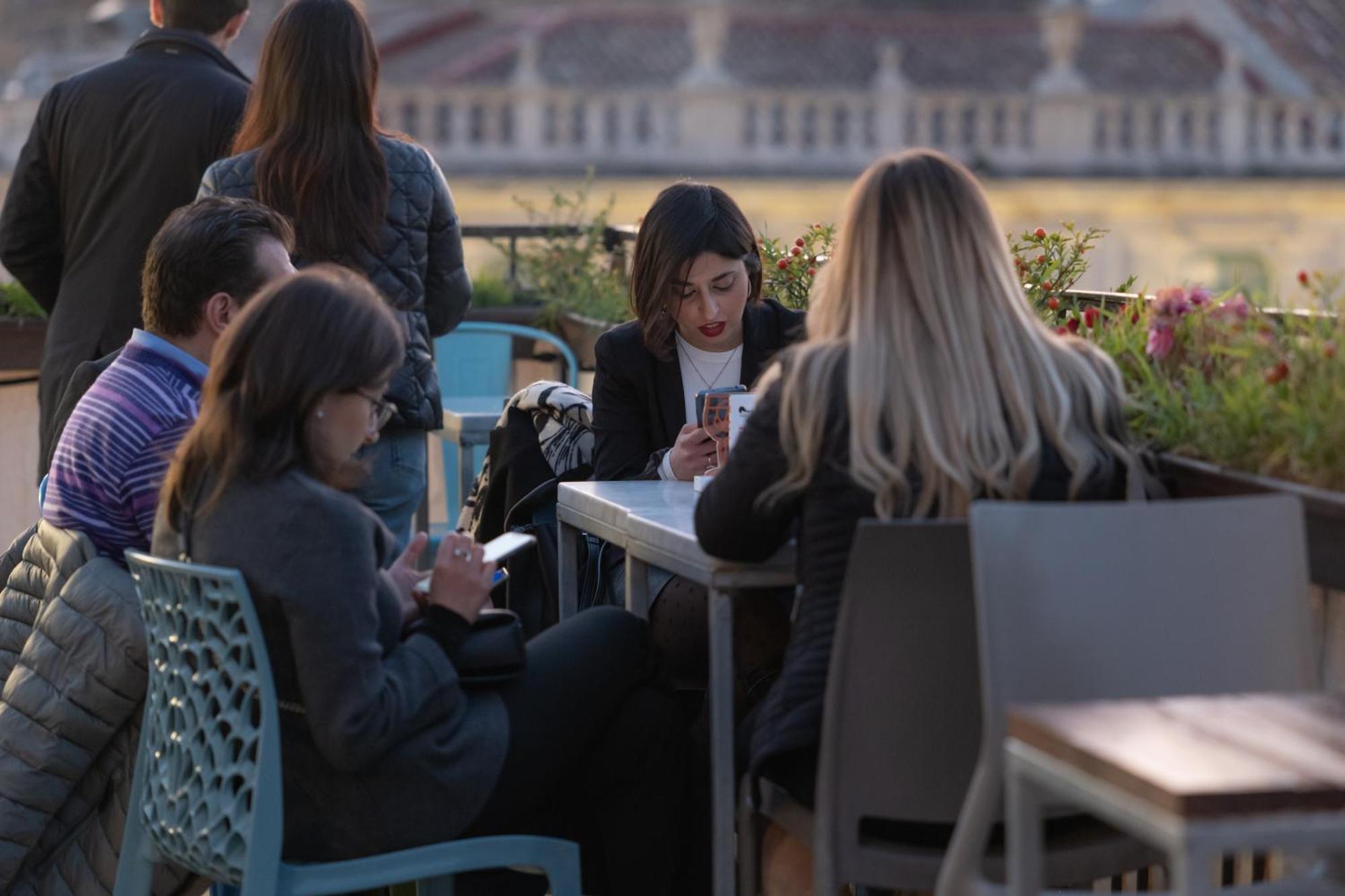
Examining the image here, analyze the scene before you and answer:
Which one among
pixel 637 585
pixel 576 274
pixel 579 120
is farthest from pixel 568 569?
pixel 579 120

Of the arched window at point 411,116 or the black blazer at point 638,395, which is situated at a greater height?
the arched window at point 411,116

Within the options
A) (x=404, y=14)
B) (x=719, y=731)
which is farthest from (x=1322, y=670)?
(x=404, y=14)

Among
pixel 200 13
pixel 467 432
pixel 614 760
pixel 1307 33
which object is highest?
pixel 1307 33

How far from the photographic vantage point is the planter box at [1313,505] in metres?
2.65

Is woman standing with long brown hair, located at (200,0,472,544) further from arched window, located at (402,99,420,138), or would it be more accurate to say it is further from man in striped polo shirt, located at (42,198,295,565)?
arched window, located at (402,99,420,138)

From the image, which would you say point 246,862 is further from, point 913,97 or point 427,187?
point 913,97

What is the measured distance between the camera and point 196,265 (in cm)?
338

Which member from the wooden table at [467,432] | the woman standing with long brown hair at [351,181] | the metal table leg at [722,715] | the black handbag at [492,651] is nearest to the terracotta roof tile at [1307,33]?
the wooden table at [467,432]

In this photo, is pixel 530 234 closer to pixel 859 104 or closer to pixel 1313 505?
pixel 1313 505

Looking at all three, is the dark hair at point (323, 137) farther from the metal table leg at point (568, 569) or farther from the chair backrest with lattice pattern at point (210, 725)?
the chair backrest with lattice pattern at point (210, 725)

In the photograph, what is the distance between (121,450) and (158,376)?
15 centimetres

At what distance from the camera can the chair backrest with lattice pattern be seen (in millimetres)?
2619

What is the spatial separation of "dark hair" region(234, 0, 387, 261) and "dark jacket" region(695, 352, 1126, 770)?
1488mm

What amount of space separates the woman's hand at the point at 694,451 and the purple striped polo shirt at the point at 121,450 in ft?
2.69
